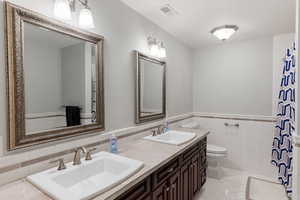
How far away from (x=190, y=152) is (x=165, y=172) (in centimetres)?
57

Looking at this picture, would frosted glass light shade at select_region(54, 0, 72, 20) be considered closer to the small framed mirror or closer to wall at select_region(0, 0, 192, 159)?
wall at select_region(0, 0, 192, 159)

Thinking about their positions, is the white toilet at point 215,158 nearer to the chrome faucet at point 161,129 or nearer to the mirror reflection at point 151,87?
the chrome faucet at point 161,129

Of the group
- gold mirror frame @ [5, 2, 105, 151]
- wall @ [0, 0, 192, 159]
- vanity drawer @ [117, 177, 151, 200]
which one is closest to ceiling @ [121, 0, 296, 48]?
wall @ [0, 0, 192, 159]

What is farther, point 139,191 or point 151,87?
point 151,87

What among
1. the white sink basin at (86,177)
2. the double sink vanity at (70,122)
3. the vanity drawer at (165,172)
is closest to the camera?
the white sink basin at (86,177)

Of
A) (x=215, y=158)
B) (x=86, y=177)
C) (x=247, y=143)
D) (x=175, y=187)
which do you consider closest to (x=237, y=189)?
(x=215, y=158)

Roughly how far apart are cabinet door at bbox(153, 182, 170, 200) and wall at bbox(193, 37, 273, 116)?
87.4 inches

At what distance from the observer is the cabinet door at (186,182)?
171 centimetres

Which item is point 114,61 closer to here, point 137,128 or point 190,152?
point 137,128

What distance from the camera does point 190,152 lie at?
188 centimetres

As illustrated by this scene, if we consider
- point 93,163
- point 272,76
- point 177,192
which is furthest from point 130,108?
point 272,76

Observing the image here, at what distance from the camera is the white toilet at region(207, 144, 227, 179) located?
267cm

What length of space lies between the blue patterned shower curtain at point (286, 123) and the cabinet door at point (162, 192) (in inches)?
71.4

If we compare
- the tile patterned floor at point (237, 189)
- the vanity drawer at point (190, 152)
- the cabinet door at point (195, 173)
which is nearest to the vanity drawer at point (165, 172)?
the vanity drawer at point (190, 152)
